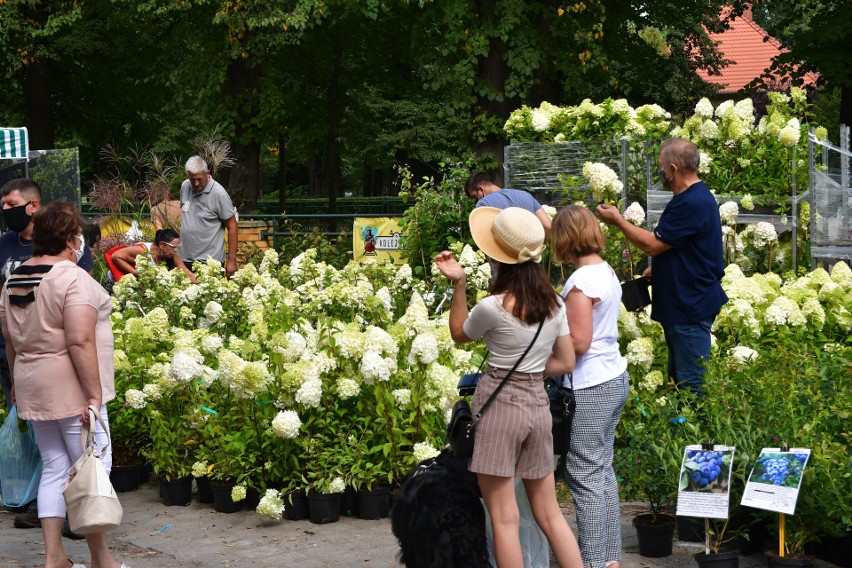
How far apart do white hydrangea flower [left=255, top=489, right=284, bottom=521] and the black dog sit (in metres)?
1.54

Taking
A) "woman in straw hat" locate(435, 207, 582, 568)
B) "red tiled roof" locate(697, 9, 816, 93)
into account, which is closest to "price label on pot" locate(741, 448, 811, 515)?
"woman in straw hat" locate(435, 207, 582, 568)

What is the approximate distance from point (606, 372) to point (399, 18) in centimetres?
2246

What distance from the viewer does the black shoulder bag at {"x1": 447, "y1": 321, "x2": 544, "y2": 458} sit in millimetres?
4223

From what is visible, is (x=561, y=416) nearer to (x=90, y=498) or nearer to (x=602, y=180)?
(x=90, y=498)

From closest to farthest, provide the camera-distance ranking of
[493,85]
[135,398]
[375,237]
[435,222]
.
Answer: [135,398] → [435,222] → [375,237] → [493,85]

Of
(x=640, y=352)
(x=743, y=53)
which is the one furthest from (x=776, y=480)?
(x=743, y=53)

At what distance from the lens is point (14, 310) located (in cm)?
521

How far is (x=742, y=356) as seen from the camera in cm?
628

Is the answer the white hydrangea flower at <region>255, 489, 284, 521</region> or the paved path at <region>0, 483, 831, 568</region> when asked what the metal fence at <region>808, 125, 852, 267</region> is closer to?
the paved path at <region>0, 483, 831, 568</region>

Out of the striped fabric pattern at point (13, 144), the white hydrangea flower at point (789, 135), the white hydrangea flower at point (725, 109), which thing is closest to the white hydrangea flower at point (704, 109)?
the white hydrangea flower at point (725, 109)

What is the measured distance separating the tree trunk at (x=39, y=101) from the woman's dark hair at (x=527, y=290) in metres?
23.2

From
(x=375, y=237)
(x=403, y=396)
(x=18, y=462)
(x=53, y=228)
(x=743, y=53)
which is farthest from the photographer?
(x=743, y=53)

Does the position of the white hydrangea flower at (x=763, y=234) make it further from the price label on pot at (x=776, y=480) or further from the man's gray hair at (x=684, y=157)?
the price label on pot at (x=776, y=480)

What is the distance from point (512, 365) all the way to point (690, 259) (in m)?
1.88
